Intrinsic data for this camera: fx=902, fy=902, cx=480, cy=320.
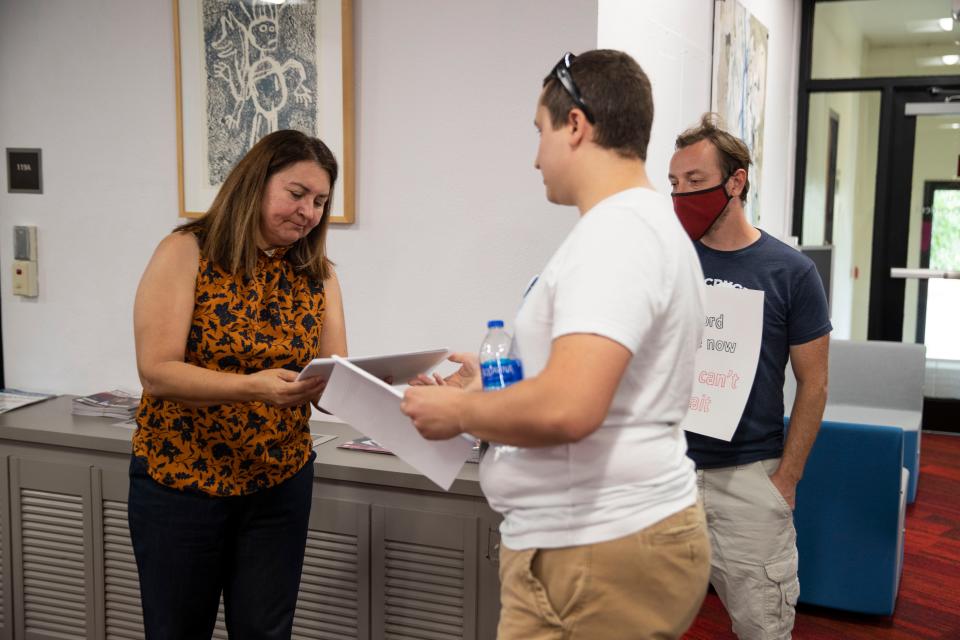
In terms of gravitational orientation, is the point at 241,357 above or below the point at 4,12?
below

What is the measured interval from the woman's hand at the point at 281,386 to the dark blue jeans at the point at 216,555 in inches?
10.5

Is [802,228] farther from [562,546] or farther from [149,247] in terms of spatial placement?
[562,546]

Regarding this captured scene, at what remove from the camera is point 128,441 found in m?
2.57

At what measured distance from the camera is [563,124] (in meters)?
1.23

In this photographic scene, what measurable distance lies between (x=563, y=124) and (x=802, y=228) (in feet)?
16.9

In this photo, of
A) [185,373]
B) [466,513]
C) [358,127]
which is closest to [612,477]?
[185,373]

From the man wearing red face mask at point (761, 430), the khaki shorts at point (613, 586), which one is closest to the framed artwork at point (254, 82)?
the man wearing red face mask at point (761, 430)

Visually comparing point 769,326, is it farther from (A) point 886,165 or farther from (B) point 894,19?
(B) point 894,19

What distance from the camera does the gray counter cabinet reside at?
7.66 ft

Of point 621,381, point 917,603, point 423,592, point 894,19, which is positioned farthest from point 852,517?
point 894,19

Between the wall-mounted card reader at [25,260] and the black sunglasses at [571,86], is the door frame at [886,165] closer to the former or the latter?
the wall-mounted card reader at [25,260]

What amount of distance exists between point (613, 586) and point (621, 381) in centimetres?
27

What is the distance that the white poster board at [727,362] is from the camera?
194 cm

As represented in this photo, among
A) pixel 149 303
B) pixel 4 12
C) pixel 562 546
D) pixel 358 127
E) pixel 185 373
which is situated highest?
pixel 4 12
